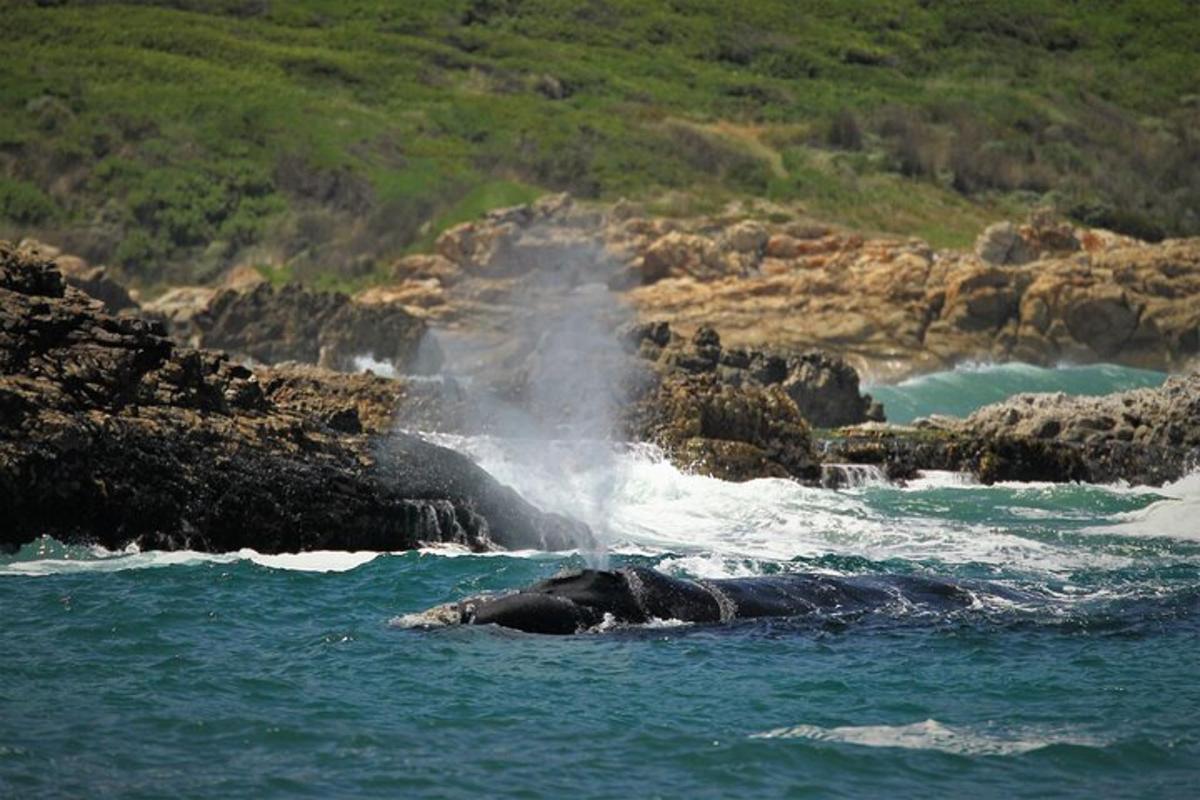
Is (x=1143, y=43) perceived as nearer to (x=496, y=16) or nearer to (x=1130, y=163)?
(x=1130, y=163)

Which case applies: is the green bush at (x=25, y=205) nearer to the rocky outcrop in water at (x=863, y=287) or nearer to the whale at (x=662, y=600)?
the rocky outcrop in water at (x=863, y=287)

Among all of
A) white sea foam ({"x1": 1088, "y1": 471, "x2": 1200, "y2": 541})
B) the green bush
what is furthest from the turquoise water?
the green bush

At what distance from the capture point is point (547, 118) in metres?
77.9

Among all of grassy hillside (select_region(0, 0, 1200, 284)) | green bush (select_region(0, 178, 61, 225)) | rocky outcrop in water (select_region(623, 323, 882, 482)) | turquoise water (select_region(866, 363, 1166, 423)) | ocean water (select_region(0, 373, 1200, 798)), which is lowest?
turquoise water (select_region(866, 363, 1166, 423))

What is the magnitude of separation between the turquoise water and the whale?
1123 inches

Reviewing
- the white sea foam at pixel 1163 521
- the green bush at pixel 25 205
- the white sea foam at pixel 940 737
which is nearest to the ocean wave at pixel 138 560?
the white sea foam at pixel 940 737

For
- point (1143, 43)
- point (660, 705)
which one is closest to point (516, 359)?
point (660, 705)

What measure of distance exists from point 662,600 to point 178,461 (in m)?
5.45

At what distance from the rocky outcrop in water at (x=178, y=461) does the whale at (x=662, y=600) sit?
410 centimetres

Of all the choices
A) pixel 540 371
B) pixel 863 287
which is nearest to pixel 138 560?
pixel 540 371

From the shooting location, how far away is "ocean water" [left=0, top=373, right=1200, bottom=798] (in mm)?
10594

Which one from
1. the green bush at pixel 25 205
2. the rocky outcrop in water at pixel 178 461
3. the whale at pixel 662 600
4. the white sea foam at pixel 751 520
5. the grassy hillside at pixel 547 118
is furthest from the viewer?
the grassy hillside at pixel 547 118

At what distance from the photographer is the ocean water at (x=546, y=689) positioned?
10594mm

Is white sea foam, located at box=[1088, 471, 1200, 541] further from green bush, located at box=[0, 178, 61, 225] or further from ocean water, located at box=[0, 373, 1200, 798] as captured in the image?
green bush, located at box=[0, 178, 61, 225]
